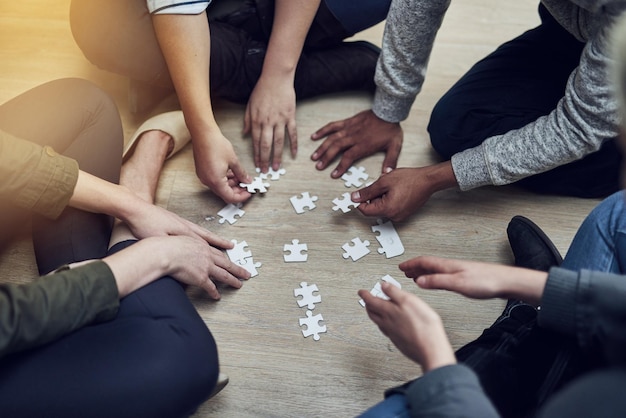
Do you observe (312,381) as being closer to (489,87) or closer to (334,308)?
(334,308)

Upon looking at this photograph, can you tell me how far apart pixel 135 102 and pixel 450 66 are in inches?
43.6

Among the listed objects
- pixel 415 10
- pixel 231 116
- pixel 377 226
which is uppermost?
pixel 415 10

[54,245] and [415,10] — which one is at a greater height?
[415,10]

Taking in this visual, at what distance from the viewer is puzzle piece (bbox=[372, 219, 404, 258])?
1828 mm

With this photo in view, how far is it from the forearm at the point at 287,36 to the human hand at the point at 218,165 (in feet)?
0.97

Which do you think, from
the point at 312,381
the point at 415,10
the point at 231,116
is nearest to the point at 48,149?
the point at 231,116

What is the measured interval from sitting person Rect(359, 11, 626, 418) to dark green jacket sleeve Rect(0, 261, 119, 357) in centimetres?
57

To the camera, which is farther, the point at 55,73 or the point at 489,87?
the point at 55,73

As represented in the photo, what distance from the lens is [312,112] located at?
2119 millimetres

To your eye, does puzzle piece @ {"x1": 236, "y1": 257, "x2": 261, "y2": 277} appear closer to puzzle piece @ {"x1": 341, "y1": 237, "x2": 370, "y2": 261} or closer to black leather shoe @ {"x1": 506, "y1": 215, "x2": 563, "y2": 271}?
puzzle piece @ {"x1": 341, "y1": 237, "x2": 370, "y2": 261}

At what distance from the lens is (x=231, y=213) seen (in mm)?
1891

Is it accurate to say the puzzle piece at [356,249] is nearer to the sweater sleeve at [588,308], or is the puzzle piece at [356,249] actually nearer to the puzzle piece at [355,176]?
the puzzle piece at [355,176]

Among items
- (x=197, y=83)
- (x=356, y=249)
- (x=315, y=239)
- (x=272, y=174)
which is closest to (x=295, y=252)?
(x=315, y=239)

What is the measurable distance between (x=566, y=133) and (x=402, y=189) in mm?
465
